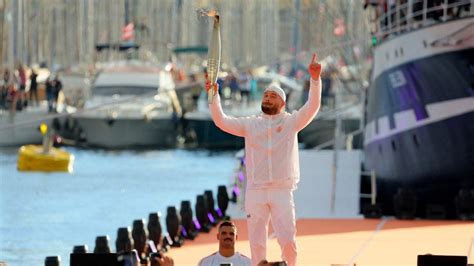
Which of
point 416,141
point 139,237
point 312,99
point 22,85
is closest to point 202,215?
point 139,237

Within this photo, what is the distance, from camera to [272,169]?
680 inches

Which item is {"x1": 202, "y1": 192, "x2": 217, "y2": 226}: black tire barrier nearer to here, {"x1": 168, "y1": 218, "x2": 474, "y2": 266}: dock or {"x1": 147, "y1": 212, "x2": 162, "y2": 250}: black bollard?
{"x1": 168, "y1": 218, "x2": 474, "y2": 266}: dock

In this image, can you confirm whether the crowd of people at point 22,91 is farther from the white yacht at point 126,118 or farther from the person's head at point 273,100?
the person's head at point 273,100

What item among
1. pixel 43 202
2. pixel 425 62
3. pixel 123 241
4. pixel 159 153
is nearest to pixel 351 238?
pixel 123 241

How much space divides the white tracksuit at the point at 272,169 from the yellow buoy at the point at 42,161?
110 ft

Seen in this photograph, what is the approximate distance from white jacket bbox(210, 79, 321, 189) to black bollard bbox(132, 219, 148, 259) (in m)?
5.97

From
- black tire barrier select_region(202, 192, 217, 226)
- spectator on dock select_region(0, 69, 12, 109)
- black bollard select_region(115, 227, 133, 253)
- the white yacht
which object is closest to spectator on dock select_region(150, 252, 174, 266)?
black bollard select_region(115, 227, 133, 253)

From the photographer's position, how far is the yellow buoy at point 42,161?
50.8m

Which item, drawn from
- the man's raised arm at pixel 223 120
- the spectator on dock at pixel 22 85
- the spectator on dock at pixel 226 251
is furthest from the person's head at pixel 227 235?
the spectator on dock at pixel 22 85

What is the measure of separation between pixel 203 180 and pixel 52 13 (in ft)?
113

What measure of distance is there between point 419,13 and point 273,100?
14.1 metres

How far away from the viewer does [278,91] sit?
676 inches

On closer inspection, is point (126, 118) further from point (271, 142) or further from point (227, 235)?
point (227, 235)

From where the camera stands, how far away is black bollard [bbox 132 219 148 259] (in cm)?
2323
